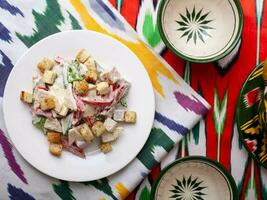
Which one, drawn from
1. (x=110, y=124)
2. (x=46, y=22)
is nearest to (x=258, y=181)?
(x=110, y=124)

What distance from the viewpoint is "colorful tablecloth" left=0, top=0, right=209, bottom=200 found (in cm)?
92

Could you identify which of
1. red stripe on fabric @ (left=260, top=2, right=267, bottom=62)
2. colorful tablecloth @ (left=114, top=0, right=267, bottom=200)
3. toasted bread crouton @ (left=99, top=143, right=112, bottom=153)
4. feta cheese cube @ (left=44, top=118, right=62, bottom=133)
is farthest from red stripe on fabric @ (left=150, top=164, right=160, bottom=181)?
red stripe on fabric @ (left=260, top=2, right=267, bottom=62)

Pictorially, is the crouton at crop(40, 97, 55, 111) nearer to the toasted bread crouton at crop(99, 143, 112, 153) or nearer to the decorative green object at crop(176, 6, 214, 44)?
the toasted bread crouton at crop(99, 143, 112, 153)

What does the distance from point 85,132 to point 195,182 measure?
0.84 feet

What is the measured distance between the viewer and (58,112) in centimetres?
87

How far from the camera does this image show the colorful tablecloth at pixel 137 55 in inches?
36.3

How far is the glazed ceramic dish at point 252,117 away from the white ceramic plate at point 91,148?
0.18 metres

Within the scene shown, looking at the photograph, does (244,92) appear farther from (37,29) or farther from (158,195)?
(37,29)

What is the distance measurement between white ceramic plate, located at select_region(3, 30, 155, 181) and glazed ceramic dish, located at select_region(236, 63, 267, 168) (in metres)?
0.18

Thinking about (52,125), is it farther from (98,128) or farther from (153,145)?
(153,145)

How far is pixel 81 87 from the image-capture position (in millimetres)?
860

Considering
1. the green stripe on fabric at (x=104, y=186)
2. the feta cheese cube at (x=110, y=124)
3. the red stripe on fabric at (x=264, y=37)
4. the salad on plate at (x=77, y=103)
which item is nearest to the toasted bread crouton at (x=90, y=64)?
the salad on plate at (x=77, y=103)

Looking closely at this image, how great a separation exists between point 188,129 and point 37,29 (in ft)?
1.24

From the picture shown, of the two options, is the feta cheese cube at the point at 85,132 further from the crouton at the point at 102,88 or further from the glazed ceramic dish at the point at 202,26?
the glazed ceramic dish at the point at 202,26
